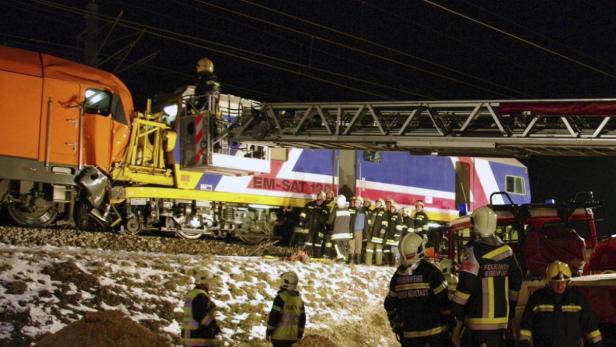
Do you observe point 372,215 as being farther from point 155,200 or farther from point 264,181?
point 155,200

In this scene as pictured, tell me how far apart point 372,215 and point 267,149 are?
3723 millimetres

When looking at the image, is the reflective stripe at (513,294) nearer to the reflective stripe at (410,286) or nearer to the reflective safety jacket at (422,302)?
the reflective safety jacket at (422,302)

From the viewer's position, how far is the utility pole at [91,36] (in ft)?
54.3

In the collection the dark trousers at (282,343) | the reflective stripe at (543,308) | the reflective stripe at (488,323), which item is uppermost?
the reflective stripe at (543,308)

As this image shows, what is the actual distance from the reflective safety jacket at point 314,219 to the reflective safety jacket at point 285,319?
21.8 ft

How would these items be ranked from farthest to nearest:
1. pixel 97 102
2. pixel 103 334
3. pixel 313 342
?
pixel 97 102, pixel 313 342, pixel 103 334

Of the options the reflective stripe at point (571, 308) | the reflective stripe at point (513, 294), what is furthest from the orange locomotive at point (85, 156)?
the reflective stripe at point (571, 308)

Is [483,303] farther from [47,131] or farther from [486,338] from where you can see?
[47,131]

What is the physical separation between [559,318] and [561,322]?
0.03m

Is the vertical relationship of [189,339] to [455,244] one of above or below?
below

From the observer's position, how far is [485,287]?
510 cm

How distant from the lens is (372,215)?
48.0 feet

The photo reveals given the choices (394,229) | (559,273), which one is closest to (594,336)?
(559,273)

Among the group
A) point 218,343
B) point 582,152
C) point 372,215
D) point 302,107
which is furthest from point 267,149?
point 582,152
